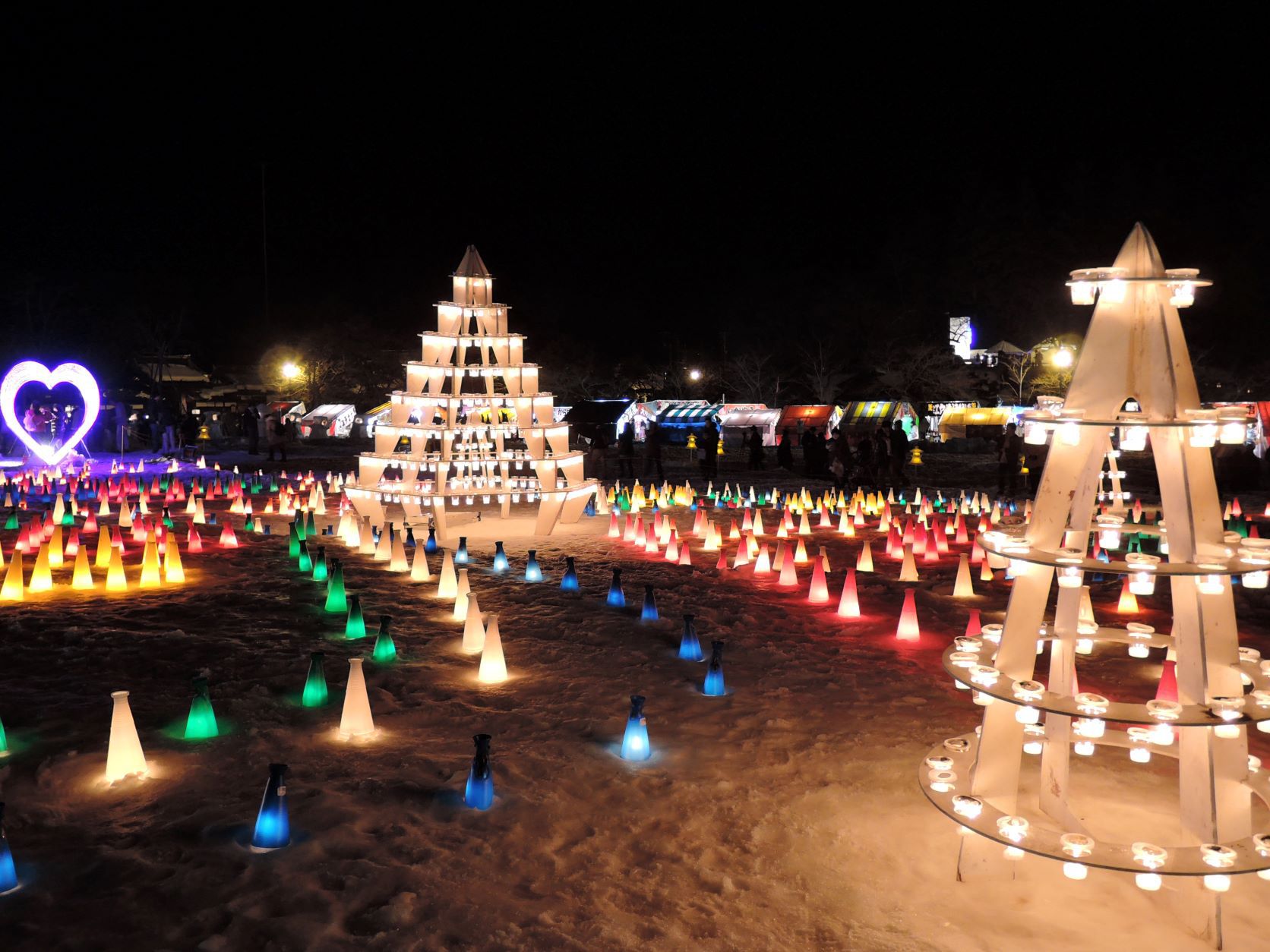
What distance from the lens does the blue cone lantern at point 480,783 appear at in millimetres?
5027

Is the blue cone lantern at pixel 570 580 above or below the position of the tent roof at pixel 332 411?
below

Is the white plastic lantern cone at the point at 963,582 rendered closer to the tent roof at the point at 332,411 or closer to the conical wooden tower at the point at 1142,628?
the conical wooden tower at the point at 1142,628

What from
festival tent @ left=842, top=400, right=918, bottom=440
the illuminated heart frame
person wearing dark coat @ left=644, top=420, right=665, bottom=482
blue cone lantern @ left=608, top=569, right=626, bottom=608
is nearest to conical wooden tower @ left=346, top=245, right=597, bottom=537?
blue cone lantern @ left=608, top=569, right=626, bottom=608

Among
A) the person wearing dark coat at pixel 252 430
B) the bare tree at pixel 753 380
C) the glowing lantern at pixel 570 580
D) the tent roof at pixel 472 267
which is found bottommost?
the glowing lantern at pixel 570 580

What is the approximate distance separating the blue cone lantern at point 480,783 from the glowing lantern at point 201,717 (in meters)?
2.13

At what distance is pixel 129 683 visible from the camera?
702cm

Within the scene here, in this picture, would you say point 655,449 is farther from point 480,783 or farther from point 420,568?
point 480,783

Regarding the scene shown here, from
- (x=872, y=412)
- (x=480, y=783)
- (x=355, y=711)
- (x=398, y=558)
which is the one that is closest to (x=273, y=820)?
(x=480, y=783)

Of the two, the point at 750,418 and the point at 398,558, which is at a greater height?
the point at 750,418

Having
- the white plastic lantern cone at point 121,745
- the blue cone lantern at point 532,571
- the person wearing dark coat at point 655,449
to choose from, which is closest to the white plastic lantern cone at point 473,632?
the blue cone lantern at point 532,571

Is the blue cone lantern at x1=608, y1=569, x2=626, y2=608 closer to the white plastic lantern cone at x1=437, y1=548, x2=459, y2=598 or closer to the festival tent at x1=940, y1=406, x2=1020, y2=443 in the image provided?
the white plastic lantern cone at x1=437, y1=548, x2=459, y2=598

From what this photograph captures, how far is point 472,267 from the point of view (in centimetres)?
1525

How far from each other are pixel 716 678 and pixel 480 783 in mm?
2506

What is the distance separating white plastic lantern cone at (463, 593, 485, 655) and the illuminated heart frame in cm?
2129
